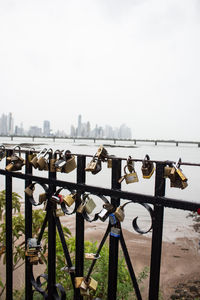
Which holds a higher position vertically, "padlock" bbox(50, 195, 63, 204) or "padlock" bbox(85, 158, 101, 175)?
"padlock" bbox(85, 158, 101, 175)

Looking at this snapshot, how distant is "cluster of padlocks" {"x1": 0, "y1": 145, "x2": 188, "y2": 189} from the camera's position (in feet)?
3.86

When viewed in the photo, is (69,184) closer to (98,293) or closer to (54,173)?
(54,173)

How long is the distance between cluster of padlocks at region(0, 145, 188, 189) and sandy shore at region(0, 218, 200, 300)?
9.60 feet

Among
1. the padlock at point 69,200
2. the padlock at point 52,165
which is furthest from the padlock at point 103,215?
the padlock at point 52,165

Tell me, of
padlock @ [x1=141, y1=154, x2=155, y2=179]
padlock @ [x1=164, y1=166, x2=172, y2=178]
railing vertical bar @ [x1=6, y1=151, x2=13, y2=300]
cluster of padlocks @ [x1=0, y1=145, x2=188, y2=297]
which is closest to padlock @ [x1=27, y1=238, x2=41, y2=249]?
cluster of padlocks @ [x1=0, y1=145, x2=188, y2=297]

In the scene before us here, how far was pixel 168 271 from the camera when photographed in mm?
4422

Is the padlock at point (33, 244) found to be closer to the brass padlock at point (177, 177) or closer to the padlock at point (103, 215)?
the padlock at point (103, 215)

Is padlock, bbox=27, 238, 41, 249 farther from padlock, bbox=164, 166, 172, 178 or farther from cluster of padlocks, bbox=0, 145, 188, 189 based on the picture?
padlock, bbox=164, 166, 172, 178

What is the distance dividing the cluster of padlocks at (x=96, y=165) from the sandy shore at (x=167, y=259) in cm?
293

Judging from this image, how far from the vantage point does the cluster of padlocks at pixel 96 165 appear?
3.86 ft

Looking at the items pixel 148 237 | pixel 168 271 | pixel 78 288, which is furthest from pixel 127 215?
pixel 78 288

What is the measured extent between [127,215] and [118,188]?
637 cm

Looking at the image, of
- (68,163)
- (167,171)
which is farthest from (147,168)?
(68,163)

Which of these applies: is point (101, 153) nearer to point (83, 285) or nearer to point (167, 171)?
point (167, 171)
